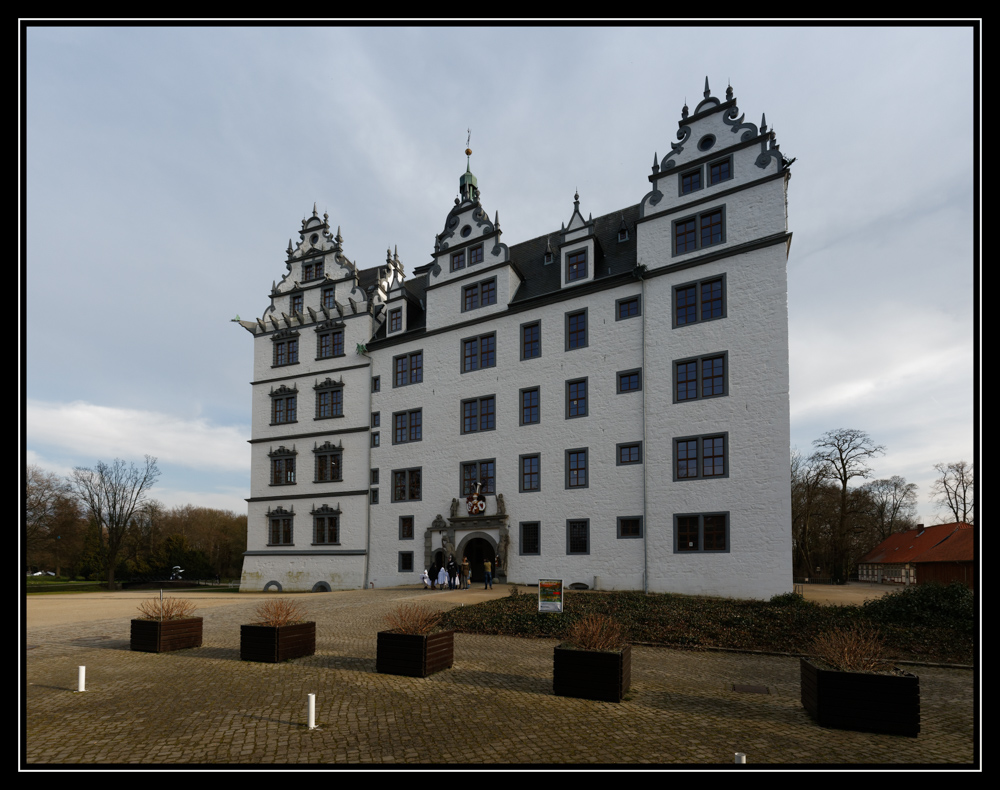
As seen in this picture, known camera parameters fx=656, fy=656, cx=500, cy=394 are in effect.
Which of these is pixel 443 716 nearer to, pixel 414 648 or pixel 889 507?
pixel 414 648

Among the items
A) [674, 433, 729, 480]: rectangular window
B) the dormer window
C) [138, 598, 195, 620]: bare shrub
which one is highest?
the dormer window

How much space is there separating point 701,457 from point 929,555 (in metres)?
27.2

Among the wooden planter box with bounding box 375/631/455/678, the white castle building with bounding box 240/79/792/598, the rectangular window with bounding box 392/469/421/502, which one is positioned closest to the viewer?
the wooden planter box with bounding box 375/631/455/678

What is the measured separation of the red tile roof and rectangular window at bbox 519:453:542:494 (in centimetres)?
2743

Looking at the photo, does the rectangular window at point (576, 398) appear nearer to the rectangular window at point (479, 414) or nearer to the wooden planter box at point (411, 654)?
the rectangular window at point (479, 414)

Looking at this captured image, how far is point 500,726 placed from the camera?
8250 mm

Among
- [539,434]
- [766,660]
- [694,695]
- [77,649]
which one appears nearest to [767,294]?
[539,434]

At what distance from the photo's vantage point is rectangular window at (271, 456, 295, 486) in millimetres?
39438

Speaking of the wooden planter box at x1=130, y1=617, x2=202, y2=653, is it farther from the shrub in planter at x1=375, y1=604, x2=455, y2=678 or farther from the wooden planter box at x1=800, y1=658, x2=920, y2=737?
the wooden planter box at x1=800, y1=658, x2=920, y2=737

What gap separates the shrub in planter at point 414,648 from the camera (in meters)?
11.3

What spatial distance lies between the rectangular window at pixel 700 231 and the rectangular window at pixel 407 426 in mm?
15751

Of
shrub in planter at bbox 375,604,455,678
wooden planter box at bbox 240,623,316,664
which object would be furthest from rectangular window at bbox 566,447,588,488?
shrub in planter at bbox 375,604,455,678

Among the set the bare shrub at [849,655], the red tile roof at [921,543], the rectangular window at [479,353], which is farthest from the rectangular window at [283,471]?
the red tile roof at [921,543]
